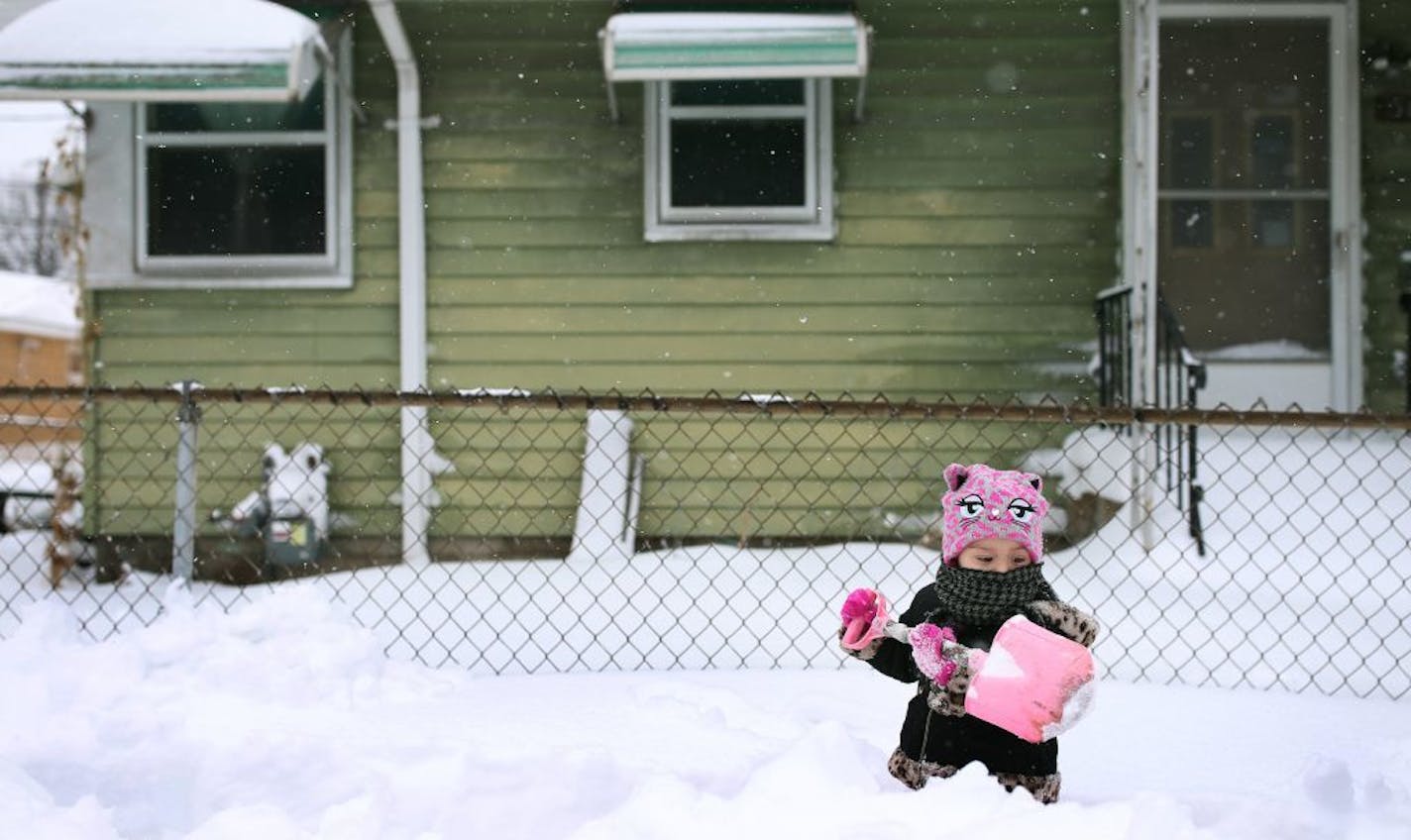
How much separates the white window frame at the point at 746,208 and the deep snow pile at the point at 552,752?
10.0ft

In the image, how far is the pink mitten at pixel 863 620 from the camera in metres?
1.96

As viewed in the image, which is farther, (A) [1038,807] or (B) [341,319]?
(B) [341,319]

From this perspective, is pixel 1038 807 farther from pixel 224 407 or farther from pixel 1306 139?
pixel 1306 139

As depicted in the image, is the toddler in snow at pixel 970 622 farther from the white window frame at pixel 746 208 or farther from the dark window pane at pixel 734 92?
the dark window pane at pixel 734 92

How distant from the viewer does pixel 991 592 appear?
6.42 ft

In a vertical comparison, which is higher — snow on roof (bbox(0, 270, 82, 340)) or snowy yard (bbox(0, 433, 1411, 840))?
snow on roof (bbox(0, 270, 82, 340))

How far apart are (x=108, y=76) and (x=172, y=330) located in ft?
5.07

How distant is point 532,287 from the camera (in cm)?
597

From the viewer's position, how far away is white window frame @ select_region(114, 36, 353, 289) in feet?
19.4

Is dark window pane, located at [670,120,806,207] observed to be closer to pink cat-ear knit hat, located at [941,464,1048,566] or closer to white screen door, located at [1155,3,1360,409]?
white screen door, located at [1155,3,1360,409]

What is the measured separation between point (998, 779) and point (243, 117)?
18.6ft

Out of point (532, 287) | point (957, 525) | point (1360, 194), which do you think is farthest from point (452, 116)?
point (1360, 194)

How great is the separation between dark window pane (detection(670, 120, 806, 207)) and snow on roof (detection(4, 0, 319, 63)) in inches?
79.8

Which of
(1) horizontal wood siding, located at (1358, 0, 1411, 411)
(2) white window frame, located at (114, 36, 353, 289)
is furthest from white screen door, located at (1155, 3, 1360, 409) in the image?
(2) white window frame, located at (114, 36, 353, 289)
